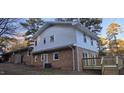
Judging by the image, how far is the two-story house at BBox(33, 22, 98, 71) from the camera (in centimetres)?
554

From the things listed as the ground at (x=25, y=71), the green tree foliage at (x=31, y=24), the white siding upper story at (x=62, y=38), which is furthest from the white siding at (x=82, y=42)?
the green tree foliage at (x=31, y=24)

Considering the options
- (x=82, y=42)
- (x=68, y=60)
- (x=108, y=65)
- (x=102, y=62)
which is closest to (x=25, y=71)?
(x=68, y=60)

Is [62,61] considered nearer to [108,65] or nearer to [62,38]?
[62,38]

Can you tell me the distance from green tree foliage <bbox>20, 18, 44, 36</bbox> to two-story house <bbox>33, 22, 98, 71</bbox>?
0.42 ft


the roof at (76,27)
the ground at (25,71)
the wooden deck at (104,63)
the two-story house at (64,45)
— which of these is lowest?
the ground at (25,71)

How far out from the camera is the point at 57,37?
5695mm

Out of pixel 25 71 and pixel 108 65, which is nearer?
pixel 108 65

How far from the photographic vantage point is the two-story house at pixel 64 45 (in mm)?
5539

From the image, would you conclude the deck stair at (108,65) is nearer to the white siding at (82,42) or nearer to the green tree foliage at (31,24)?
the white siding at (82,42)

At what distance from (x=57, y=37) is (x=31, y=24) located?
72 cm

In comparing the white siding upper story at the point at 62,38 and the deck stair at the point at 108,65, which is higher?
the white siding upper story at the point at 62,38
